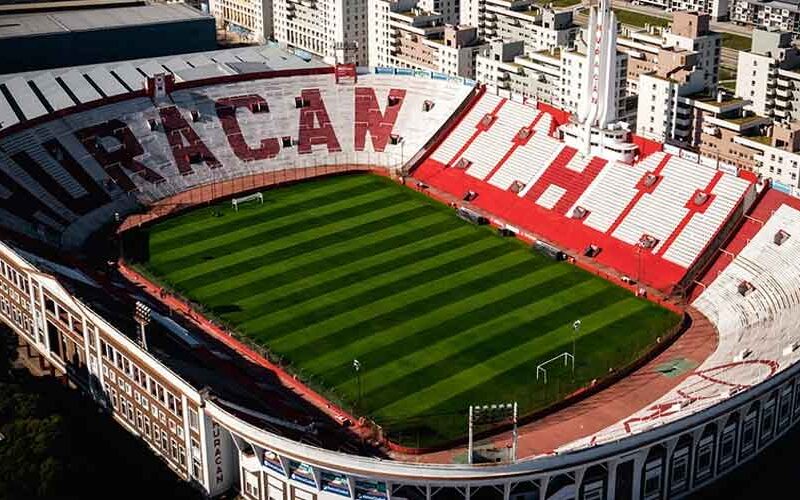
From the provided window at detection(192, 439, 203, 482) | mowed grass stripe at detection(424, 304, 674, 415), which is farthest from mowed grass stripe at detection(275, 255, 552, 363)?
window at detection(192, 439, 203, 482)

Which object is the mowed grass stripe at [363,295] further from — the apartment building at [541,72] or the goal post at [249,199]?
the apartment building at [541,72]

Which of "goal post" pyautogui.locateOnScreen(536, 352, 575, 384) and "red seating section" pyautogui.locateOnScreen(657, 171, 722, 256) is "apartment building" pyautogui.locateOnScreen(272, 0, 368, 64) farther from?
"goal post" pyautogui.locateOnScreen(536, 352, 575, 384)

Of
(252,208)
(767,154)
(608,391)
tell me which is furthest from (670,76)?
(608,391)

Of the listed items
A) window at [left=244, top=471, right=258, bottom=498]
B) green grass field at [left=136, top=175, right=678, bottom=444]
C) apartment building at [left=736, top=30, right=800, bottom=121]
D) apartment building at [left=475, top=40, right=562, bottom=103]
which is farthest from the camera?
apartment building at [left=475, top=40, right=562, bottom=103]

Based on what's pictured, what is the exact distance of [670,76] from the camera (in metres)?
124

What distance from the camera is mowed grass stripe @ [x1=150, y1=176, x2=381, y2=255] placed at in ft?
324

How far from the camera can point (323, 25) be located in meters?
166

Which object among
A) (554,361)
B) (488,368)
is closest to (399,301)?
(488,368)

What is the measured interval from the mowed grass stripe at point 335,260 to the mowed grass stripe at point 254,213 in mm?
9551

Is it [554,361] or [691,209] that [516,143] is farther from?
[554,361]

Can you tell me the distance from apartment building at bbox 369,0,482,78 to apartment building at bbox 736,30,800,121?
116 feet

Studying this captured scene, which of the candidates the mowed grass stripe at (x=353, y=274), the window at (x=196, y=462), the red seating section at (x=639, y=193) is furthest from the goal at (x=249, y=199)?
the window at (x=196, y=462)

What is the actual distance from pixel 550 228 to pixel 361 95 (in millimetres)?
31573

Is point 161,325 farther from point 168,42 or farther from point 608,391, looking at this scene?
point 168,42
